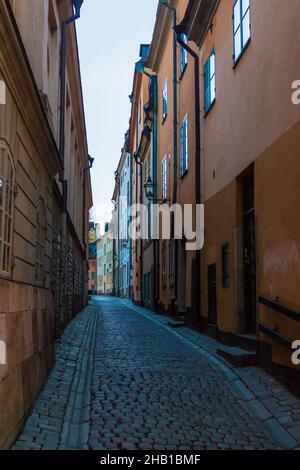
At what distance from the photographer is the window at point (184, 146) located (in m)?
16.8

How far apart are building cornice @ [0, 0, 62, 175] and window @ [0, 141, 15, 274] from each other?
0.69 m

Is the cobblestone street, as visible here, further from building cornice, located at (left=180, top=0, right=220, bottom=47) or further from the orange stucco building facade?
building cornice, located at (left=180, top=0, right=220, bottom=47)

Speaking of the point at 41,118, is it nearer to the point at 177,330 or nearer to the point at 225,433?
the point at 225,433

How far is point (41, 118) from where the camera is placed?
7.28 meters

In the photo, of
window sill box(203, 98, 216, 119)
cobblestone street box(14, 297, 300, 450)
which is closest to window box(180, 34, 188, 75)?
window sill box(203, 98, 216, 119)

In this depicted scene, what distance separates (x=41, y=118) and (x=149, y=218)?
1880 centimetres

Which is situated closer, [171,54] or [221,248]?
[221,248]

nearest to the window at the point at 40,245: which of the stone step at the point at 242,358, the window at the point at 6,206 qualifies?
the window at the point at 6,206

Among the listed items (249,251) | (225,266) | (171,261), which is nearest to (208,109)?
(225,266)

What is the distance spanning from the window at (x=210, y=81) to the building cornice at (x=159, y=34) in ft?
19.8

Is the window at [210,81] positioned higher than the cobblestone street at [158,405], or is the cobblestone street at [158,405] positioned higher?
the window at [210,81]

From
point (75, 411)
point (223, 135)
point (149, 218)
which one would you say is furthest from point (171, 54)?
point (75, 411)

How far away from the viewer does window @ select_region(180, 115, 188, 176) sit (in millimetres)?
16781

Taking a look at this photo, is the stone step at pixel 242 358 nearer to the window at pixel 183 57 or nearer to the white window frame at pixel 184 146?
the white window frame at pixel 184 146
